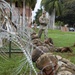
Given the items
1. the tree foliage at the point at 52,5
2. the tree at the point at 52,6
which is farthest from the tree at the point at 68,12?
the tree foliage at the point at 52,5

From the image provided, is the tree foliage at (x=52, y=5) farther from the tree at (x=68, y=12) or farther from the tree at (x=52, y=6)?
the tree at (x=68, y=12)

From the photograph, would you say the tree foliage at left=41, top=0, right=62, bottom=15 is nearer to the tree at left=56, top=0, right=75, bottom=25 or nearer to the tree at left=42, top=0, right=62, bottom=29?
the tree at left=42, top=0, right=62, bottom=29

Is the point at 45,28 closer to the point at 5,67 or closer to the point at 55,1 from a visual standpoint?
the point at 5,67

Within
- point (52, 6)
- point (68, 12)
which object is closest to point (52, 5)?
point (52, 6)

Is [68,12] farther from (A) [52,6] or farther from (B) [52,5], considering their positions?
(B) [52,5]

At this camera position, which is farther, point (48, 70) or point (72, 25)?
point (72, 25)

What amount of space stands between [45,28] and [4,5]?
41.3 ft

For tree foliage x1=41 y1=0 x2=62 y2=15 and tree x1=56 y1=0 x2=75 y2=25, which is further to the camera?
tree x1=56 y1=0 x2=75 y2=25

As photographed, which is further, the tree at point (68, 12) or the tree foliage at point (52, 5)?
the tree at point (68, 12)

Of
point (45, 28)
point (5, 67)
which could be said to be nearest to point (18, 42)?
point (5, 67)

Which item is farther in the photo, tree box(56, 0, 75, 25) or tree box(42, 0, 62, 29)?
tree box(56, 0, 75, 25)

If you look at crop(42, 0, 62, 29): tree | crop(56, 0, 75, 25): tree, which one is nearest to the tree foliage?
crop(42, 0, 62, 29): tree

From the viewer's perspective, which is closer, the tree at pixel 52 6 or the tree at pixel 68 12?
the tree at pixel 52 6

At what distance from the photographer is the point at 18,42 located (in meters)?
2.71
